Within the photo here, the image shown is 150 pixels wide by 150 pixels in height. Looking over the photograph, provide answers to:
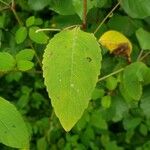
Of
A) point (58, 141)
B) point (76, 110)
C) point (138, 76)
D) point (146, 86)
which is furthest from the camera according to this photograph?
point (58, 141)

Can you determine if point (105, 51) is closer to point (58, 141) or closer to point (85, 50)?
point (85, 50)

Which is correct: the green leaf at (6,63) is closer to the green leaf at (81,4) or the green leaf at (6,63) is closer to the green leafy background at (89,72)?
the green leafy background at (89,72)

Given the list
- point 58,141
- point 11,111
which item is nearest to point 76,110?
point 11,111

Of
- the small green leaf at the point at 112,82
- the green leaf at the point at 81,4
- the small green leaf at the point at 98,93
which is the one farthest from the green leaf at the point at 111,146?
the green leaf at the point at 81,4

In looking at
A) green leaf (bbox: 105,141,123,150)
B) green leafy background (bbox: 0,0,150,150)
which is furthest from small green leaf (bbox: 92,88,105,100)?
green leaf (bbox: 105,141,123,150)

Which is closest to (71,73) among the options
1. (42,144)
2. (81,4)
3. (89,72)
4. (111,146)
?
(89,72)

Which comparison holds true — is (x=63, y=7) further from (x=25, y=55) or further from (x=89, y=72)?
(x=89, y=72)
